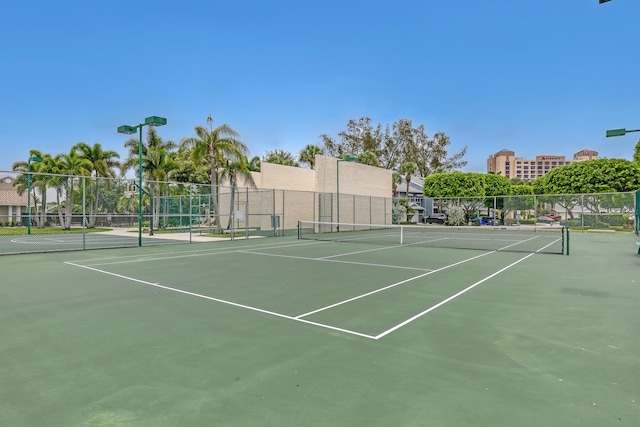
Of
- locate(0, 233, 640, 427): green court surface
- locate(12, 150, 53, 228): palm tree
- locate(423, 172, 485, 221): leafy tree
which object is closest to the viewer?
locate(0, 233, 640, 427): green court surface

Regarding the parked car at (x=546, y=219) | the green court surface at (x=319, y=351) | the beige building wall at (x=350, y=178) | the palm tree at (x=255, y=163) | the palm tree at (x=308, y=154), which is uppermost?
the palm tree at (x=308, y=154)

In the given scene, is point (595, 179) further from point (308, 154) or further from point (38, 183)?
point (38, 183)

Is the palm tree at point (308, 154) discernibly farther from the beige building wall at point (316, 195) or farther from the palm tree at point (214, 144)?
the palm tree at point (214, 144)

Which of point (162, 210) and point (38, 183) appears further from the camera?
point (162, 210)

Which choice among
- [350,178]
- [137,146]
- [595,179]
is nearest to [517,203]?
[595,179]

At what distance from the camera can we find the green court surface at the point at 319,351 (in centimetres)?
319

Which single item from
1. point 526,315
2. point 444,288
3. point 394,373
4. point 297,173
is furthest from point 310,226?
point 394,373

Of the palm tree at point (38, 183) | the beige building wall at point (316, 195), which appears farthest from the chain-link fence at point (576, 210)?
the palm tree at point (38, 183)

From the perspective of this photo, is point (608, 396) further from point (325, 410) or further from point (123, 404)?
point (123, 404)

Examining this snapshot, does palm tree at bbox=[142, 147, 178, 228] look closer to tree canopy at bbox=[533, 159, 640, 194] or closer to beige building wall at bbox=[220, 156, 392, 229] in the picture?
beige building wall at bbox=[220, 156, 392, 229]

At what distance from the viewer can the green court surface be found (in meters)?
3.19

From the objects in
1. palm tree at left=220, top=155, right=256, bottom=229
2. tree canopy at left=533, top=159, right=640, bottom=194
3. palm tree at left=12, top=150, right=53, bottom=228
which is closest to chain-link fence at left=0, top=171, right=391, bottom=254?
palm tree at left=12, top=150, right=53, bottom=228

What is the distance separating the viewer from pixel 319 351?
459 cm

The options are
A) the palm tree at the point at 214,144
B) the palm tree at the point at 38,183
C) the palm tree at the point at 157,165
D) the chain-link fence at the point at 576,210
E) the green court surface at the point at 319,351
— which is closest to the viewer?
the green court surface at the point at 319,351
